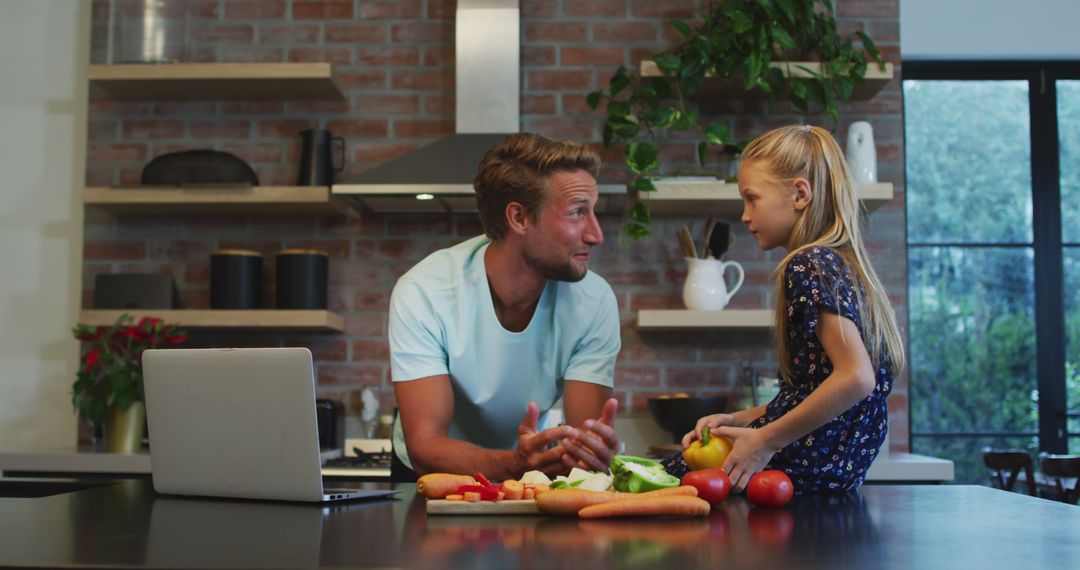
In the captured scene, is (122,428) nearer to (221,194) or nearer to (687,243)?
(221,194)

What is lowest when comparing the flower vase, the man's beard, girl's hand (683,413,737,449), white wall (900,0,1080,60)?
the flower vase

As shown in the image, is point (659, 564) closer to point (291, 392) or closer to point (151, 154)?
point (291, 392)

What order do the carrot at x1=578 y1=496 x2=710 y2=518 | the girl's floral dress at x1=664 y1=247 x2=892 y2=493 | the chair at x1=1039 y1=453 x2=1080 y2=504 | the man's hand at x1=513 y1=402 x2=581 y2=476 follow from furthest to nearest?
the chair at x1=1039 y1=453 x2=1080 y2=504 < the girl's floral dress at x1=664 y1=247 x2=892 y2=493 < the man's hand at x1=513 y1=402 x2=581 y2=476 < the carrot at x1=578 y1=496 x2=710 y2=518

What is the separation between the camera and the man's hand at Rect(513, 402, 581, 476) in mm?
1570

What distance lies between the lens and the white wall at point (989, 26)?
3.97 meters

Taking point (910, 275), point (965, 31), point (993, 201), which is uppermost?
point (965, 31)

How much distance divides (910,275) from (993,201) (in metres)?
0.42

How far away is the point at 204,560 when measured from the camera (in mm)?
952

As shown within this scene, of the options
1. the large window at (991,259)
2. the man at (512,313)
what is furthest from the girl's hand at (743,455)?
the large window at (991,259)

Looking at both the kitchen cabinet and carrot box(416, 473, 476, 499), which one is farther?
the kitchen cabinet

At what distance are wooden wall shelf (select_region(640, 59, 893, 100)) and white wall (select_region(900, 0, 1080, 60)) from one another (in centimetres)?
48

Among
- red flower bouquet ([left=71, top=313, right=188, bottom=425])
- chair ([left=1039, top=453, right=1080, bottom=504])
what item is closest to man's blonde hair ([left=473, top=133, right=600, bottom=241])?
red flower bouquet ([left=71, top=313, right=188, bottom=425])

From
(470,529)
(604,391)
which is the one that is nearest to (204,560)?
(470,529)

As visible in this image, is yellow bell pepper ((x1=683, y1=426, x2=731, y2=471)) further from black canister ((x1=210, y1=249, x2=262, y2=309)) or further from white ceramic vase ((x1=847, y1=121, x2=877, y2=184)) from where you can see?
black canister ((x1=210, y1=249, x2=262, y2=309))
